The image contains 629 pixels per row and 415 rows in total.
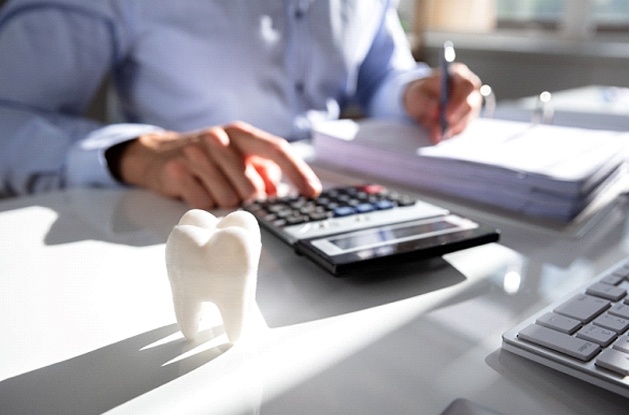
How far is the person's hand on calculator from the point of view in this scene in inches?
18.6

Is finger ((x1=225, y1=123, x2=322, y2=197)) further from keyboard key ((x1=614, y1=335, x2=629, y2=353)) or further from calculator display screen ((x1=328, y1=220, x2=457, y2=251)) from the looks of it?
keyboard key ((x1=614, y1=335, x2=629, y2=353))

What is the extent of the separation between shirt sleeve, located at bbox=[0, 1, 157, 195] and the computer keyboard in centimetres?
48

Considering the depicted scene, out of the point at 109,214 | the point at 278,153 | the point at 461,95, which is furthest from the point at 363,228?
the point at 461,95

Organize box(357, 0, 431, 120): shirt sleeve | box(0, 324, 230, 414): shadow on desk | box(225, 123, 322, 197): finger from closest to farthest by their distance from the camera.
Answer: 1. box(0, 324, 230, 414): shadow on desk
2. box(225, 123, 322, 197): finger
3. box(357, 0, 431, 120): shirt sleeve

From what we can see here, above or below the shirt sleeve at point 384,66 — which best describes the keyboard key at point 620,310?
below

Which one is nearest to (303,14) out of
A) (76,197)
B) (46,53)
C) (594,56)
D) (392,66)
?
(392,66)

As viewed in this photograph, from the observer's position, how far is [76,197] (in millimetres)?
535

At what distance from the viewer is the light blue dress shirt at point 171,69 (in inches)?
25.3

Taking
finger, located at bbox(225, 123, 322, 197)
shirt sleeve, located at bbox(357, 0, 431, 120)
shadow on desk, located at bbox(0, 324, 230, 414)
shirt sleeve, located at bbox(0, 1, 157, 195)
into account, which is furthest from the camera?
shirt sleeve, located at bbox(357, 0, 431, 120)

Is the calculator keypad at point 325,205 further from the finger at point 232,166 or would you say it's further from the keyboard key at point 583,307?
the keyboard key at point 583,307

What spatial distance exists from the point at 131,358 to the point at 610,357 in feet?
0.70

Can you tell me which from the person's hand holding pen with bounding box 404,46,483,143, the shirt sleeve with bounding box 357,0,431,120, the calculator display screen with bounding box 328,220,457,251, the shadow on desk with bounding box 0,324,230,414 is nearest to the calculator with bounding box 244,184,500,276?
the calculator display screen with bounding box 328,220,457,251

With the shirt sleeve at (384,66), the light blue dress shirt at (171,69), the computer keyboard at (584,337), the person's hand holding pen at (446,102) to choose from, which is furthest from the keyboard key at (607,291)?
the shirt sleeve at (384,66)

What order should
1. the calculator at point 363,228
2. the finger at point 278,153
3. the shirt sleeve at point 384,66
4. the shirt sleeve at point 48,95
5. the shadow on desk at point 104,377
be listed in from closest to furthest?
the shadow on desk at point 104,377 → the calculator at point 363,228 → the finger at point 278,153 → the shirt sleeve at point 48,95 → the shirt sleeve at point 384,66
